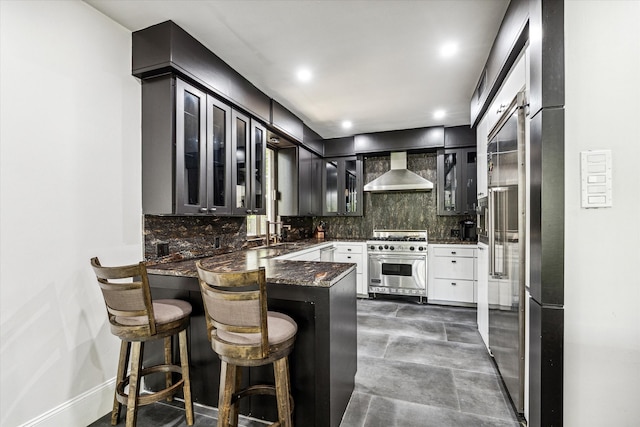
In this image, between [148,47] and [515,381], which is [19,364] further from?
[515,381]

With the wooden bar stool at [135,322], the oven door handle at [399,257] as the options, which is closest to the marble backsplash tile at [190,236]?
the wooden bar stool at [135,322]

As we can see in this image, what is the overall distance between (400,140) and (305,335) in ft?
12.2

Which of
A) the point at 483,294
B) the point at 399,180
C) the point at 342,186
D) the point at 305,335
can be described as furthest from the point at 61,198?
the point at 399,180

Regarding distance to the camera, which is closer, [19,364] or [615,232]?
[615,232]

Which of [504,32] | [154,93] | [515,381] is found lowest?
[515,381]

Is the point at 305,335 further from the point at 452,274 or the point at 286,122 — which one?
the point at 452,274

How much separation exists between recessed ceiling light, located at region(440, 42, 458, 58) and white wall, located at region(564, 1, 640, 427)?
102 cm

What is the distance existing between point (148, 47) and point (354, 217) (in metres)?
4.06

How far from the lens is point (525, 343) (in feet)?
5.71

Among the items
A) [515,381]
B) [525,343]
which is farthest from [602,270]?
[515,381]

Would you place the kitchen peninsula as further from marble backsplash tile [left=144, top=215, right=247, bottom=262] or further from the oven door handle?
the oven door handle

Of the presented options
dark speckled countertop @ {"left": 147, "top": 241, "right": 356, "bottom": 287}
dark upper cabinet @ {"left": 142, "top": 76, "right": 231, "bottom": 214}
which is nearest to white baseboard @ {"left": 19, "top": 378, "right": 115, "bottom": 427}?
dark speckled countertop @ {"left": 147, "top": 241, "right": 356, "bottom": 287}

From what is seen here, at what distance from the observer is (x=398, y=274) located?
4527mm

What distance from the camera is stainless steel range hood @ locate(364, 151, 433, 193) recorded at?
4684mm
